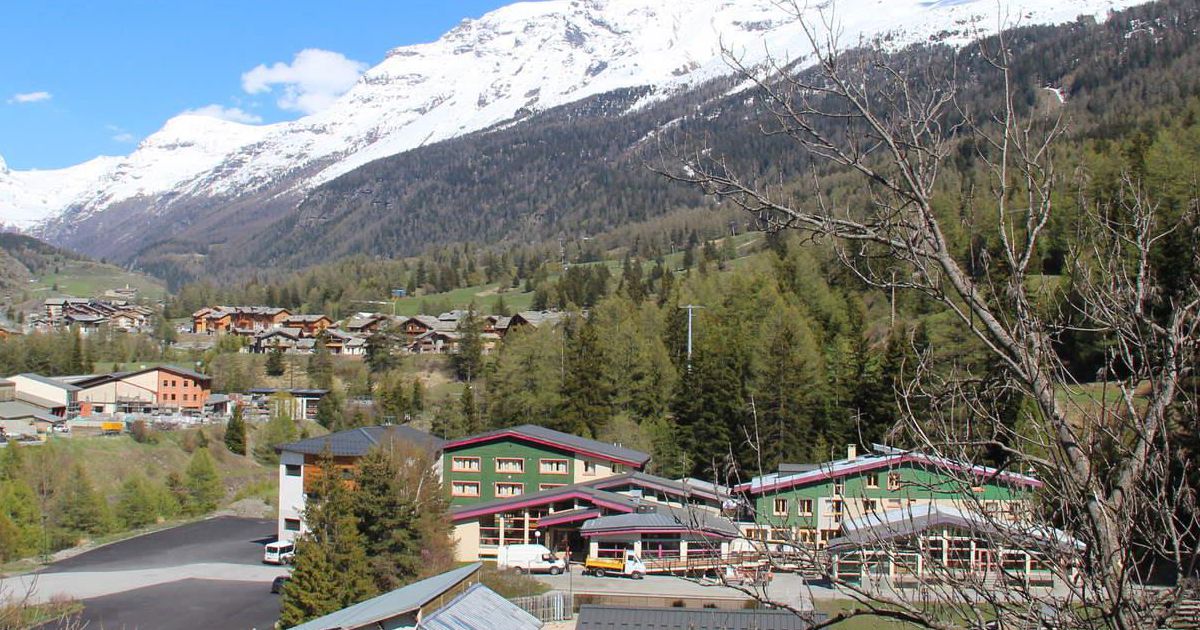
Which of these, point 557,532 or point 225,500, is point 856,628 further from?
point 225,500

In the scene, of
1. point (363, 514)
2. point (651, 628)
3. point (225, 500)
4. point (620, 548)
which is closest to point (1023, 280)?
point (651, 628)

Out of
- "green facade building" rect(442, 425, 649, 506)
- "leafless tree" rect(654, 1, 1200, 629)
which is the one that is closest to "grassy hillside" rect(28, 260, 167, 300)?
"green facade building" rect(442, 425, 649, 506)

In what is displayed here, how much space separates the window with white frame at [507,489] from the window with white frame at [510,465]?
1.22ft

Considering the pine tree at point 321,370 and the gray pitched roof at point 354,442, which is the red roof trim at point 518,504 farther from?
the pine tree at point 321,370

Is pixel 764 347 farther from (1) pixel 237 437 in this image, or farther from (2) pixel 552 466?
(1) pixel 237 437

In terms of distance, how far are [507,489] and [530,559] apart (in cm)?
572

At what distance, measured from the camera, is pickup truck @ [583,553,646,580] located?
23.9 meters

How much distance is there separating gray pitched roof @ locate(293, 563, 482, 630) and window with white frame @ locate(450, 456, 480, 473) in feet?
49.5

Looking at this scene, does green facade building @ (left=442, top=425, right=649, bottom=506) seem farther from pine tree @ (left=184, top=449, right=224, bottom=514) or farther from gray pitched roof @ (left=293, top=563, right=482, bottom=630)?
gray pitched roof @ (left=293, top=563, right=482, bottom=630)

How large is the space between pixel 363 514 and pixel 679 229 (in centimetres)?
10160

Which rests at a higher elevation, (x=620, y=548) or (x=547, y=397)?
(x=547, y=397)

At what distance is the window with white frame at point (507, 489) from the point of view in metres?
30.5

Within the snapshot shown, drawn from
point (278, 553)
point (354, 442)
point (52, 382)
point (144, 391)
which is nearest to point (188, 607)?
point (278, 553)

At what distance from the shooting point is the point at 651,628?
12656 mm
